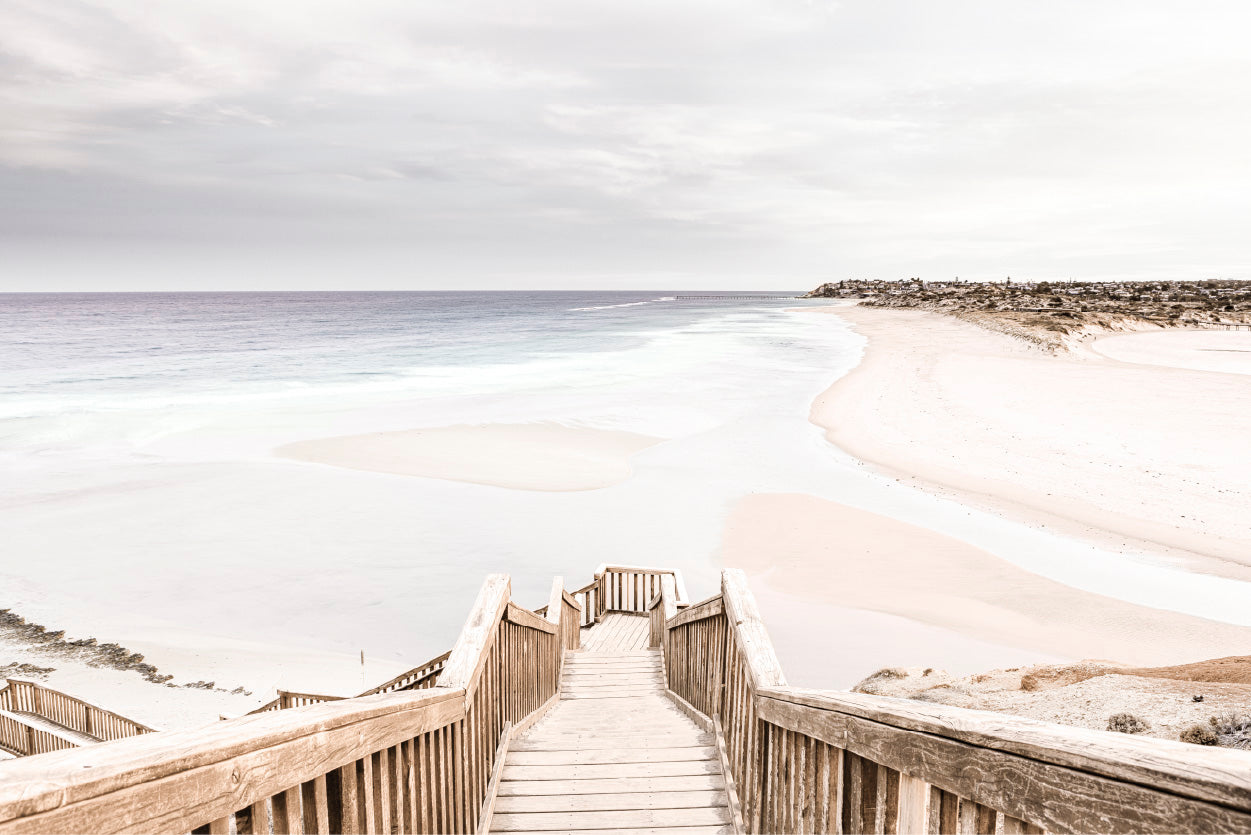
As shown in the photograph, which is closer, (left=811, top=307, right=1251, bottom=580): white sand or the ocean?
the ocean

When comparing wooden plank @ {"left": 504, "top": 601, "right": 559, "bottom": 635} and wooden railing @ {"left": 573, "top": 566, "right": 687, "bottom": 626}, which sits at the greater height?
wooden plank @ {"left": 504, "top": 601, "right": 559, "bottom": 635}

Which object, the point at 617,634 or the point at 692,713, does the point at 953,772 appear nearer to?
the point at 692,713

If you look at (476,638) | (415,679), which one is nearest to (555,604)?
(415,679)

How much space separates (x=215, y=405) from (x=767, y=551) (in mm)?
30275

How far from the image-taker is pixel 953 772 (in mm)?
1726

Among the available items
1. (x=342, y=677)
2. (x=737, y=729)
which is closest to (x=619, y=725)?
(x=737, y=729)

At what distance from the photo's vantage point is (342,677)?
9.98 meters

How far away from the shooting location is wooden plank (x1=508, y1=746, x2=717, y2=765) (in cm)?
464

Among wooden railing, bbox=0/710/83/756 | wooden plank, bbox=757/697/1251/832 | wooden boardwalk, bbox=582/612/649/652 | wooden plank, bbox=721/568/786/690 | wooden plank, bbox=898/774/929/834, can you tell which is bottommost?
wooden railing, bbox=0/710/83/756

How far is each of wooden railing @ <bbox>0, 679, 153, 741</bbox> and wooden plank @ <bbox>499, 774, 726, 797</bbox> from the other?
635 centimetres

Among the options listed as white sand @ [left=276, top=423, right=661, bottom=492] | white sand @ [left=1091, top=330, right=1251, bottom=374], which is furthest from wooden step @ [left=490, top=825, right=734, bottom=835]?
white sand @ [left=1091, top=330, right=1251, bottom=374]

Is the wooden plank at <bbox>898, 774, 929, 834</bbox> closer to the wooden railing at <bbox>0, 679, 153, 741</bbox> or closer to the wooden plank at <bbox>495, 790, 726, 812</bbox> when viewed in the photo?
the wooden plank at <bbox>495, 790, 726, 812</bbox>

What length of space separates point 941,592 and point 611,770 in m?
8.96

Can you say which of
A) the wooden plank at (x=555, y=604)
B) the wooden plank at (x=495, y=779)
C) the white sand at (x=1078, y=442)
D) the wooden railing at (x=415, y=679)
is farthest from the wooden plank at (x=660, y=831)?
the white sand at (x=1078, y=442)
